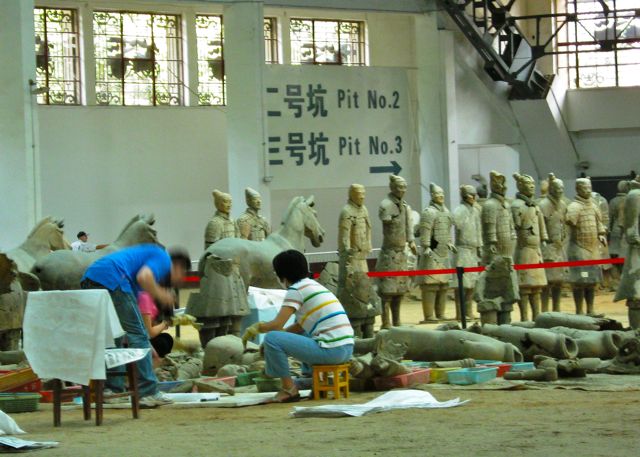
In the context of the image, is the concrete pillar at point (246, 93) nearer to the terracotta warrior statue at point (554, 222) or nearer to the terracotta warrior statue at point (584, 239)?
the terracotta warrior statue at point (554, 222)

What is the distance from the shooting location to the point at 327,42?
2859 cm

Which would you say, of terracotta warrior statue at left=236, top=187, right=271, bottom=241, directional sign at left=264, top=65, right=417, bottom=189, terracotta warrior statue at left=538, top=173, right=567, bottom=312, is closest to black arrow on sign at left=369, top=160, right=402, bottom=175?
directional sign at left=264, top=65, right=417, bottom=189

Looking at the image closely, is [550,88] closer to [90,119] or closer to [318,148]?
[318,148]

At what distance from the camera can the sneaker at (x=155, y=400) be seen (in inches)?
377

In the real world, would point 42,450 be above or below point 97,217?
below

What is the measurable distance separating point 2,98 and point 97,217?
5984 mm

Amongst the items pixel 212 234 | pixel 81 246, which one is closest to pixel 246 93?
pixel 81 246

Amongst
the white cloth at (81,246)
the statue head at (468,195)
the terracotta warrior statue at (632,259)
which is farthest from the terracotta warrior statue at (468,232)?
the white cloth at (81,246)

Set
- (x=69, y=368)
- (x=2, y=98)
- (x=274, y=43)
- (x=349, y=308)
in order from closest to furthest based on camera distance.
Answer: (x=69, y=368) < (x=349, y=308) < (x=2, y=98) < (x=274, y=43)

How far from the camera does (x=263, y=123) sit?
22703 mm

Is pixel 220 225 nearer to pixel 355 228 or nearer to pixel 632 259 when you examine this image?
pixel 355 228

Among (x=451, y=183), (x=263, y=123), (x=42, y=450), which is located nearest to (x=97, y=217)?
(x=263, y=123)

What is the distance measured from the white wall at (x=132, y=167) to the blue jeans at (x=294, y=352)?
53.8 feet

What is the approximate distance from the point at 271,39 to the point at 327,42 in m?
1.34
